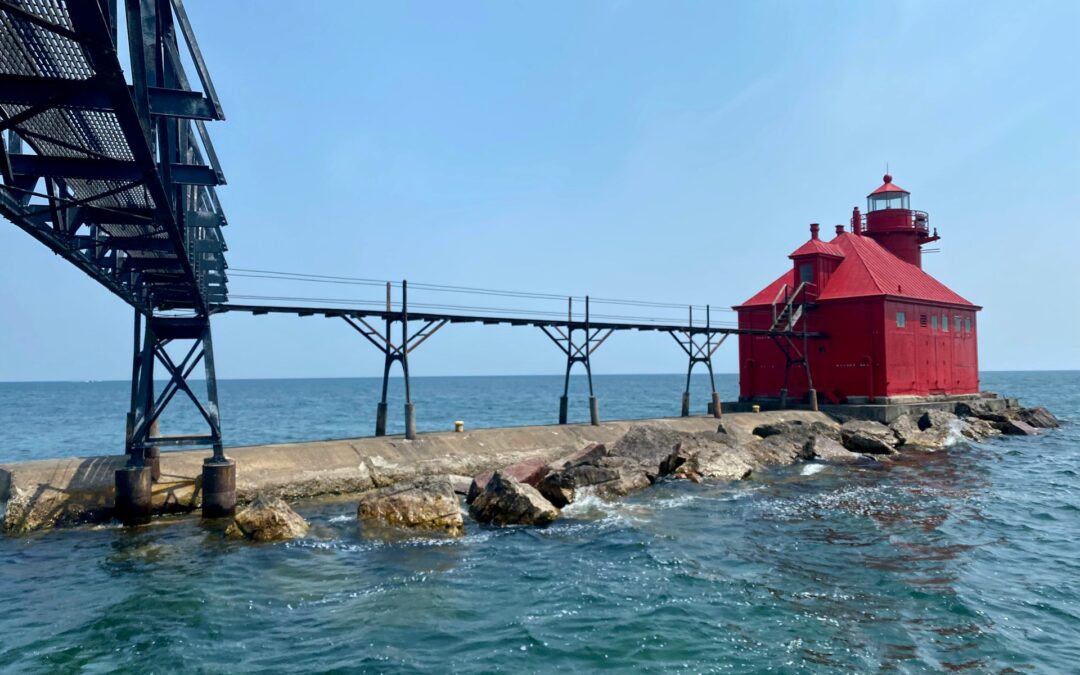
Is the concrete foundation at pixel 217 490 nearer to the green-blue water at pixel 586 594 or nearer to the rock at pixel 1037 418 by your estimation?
the green-blue water at pixel 586 594

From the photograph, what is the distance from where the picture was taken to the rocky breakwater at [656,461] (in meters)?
14.4

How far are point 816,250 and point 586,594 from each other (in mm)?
28414

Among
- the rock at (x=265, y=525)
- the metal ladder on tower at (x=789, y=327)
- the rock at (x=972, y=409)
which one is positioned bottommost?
the rock at (x=265, y=525)

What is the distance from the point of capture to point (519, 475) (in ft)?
56.1

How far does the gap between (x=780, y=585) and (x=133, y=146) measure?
1030 cm

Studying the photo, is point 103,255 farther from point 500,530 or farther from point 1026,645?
point 1026,645

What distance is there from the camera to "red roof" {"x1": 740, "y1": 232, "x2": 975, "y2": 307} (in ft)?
107

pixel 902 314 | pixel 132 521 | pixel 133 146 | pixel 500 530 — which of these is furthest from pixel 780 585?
pixel 902 314

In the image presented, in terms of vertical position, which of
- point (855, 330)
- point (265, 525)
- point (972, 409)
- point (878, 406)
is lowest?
point (265, 525)

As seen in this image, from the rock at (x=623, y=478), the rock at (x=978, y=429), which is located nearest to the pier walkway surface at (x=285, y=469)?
the rock at (x=623, y=478)

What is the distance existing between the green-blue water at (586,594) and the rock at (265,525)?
42 cm

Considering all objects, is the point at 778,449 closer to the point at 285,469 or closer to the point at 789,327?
the point at 789,327

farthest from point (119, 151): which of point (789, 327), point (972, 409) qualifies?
point (972, 409)

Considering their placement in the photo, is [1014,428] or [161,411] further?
[1014,428]
